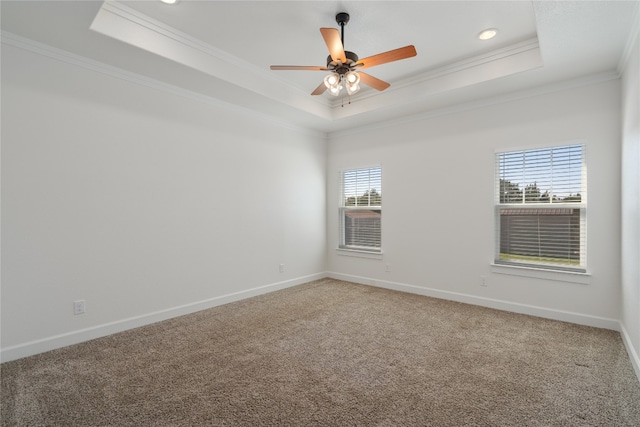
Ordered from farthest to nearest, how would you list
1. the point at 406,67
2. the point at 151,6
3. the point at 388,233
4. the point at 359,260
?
the point at 359,260 → the point at 388,233 → the point at 406,67 → the point at 151,6

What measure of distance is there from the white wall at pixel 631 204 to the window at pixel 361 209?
293 centimetres

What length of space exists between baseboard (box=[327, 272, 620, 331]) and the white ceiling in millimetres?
2582

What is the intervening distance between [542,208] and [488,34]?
6.69ft

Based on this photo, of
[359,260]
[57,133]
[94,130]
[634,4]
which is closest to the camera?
[634,4]

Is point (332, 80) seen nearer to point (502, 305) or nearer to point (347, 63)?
point (347, 63)

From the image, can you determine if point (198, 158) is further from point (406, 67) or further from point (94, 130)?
point (406, 67)

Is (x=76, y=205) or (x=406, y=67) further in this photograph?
(x=406, y=67)

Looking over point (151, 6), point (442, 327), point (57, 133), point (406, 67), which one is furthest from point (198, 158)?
point (442, 327)

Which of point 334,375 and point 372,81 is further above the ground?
point 372,81

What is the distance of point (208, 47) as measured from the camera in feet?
10.9

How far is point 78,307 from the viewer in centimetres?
300

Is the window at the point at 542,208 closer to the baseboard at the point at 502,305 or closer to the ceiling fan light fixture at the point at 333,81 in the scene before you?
the baseboard at the point at 502,305

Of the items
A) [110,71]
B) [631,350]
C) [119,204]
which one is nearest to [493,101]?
[631,350]

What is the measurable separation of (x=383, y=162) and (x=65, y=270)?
167 inches
